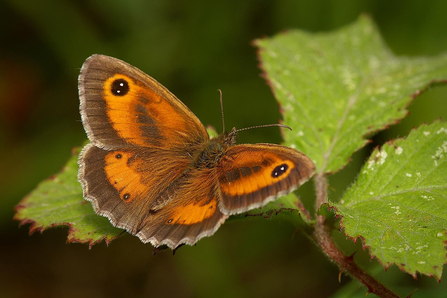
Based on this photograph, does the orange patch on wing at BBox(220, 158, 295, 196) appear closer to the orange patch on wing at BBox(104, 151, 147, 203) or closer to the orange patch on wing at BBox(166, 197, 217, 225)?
the orange patch on wing at BBox(166, 197, 217, 225)

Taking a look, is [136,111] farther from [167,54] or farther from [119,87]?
[167,54]

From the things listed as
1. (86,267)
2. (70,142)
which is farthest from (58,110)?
(86,267)

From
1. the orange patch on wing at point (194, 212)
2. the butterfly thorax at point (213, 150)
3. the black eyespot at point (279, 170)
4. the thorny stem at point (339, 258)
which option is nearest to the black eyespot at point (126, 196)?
the orange patch on wing at point (194, 212)

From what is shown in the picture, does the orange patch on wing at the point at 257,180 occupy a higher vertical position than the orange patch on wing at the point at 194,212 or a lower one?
higher

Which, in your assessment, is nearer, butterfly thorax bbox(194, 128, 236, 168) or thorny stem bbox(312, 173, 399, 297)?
thorny stem bbox(312, 173, 399, 297)

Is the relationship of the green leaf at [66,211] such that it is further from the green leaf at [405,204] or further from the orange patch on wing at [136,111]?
the green leaf at [405,204]

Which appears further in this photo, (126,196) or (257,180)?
(126,196)

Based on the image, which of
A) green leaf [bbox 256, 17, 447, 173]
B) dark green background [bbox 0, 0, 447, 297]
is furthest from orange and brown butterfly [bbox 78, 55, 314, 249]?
dark green background [bbox 0, 0, 447, 297]

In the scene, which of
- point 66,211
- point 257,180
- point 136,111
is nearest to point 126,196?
point 66,211
